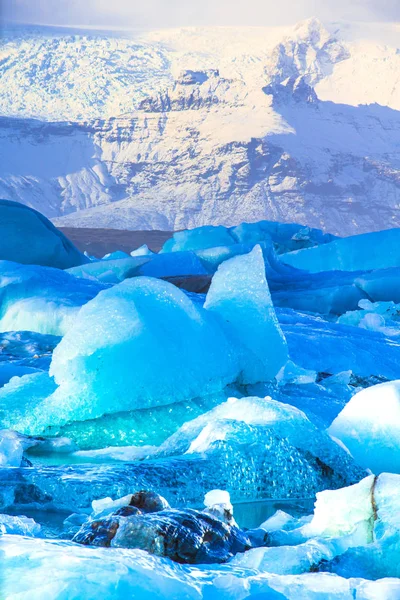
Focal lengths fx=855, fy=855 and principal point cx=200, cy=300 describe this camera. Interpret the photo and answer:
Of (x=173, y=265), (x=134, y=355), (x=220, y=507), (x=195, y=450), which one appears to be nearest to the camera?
(x=220, y=507)

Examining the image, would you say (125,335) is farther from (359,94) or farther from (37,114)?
(359,94)

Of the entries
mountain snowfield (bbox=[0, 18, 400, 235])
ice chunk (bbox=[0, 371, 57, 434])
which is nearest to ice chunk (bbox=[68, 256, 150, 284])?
ice chunk (bbox=[0, 371, 57, 434])

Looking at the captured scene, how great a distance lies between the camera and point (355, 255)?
1191 cm

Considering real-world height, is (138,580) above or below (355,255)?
above

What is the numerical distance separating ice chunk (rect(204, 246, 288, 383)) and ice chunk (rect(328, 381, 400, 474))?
87 cm

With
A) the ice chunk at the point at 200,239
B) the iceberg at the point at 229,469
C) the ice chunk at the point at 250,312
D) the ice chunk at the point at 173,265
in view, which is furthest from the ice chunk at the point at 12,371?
the ice chunk at the point at 200,239

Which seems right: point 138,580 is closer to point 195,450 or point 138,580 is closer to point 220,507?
point 220,507

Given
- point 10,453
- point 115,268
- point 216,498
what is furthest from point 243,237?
point 216,498

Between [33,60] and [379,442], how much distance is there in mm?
178745

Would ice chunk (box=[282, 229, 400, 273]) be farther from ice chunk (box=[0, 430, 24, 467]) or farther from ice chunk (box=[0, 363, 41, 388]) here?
ice chunk (box=[0, 430, 24, 467])

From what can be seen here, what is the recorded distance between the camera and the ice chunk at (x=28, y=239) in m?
9.16

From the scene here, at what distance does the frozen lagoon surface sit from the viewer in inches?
51.9

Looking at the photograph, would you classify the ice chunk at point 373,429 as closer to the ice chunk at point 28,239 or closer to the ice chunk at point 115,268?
the ice chunk at point 115,268

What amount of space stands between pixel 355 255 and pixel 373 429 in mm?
9385
